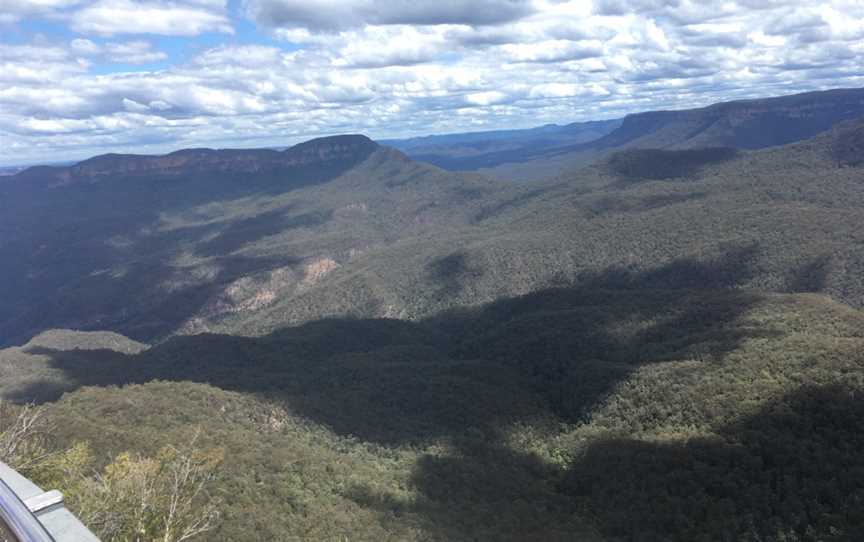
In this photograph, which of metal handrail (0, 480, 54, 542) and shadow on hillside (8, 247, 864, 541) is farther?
shadow on hillside (8, 247, 864, 541)

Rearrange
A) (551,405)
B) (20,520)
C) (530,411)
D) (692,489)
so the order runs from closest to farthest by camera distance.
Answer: (20,520)
(692,489)
(530,411)
(551,405)

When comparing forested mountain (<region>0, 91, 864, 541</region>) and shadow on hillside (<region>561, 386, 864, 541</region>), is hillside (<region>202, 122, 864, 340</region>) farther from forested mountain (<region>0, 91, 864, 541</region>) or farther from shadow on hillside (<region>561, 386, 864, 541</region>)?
shadow on hillside (<region>561, 386, 864, 541</region>)

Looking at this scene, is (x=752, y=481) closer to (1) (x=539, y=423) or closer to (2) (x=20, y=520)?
(1) (x=539, y=423)

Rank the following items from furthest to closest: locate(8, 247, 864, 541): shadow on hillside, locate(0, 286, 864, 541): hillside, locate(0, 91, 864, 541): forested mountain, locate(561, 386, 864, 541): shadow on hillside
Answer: locate(8, 247, 864, 541): shadow on hillside < locate(0, 286, 864, 541): hillside < locate(0, 91, 864, 541): forested mountain < locate(561, 386, 864, 541): shadow on hillside

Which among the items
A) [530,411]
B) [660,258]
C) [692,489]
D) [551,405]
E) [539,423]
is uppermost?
[692,489]

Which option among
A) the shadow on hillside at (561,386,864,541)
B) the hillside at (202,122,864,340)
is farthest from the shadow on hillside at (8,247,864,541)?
the hillside at (202,122,864,340)

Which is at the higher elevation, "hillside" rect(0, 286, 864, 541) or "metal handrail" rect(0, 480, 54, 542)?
"metal handrail" rect(0, 480, 54, 542)

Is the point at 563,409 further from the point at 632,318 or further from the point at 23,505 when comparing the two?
the point at 23,505

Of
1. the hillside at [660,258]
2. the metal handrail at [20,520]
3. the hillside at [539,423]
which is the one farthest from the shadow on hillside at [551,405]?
the metal handrail at [20,520]

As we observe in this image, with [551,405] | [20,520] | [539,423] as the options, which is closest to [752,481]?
[539,423]

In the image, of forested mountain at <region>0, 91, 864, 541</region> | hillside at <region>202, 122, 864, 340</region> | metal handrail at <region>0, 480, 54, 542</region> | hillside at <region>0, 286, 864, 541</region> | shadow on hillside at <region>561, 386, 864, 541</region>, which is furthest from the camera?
hillside at <region>202, 122, 864, 340</region>
